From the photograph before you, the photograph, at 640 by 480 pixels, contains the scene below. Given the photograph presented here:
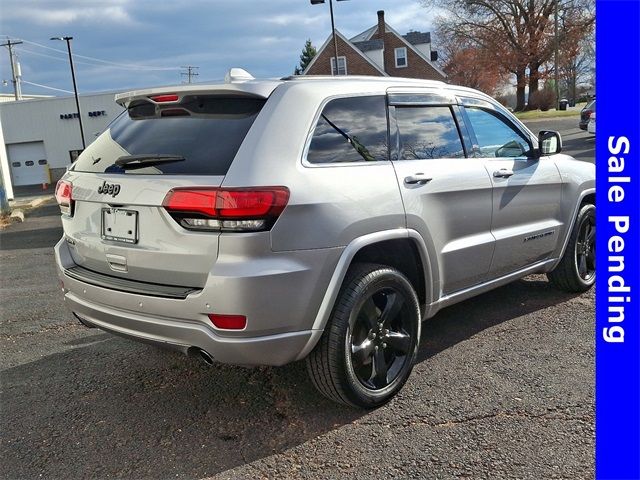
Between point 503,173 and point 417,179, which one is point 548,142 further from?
point 417,179

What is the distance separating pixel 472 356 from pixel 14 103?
38.6m

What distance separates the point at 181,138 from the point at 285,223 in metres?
0.82

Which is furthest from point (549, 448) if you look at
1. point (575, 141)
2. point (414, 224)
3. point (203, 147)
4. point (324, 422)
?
point (575, 141)

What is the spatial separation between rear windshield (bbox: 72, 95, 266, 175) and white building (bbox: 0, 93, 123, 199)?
34.6 m

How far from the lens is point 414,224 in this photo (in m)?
3.36

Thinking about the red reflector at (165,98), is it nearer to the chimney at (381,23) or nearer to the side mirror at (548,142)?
the side mirror at (548,142)

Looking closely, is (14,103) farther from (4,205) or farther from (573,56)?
(573,56)

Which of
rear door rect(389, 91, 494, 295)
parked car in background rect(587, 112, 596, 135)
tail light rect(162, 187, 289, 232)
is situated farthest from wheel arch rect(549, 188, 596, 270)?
parked car in background rect(587, 112, 596, 135)

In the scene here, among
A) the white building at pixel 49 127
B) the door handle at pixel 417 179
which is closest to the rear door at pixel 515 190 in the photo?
the door handle at pixel 417 179

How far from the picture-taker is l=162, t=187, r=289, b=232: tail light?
105 inches

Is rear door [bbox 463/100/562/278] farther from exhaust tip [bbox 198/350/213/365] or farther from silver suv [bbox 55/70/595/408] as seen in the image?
exhaust tip [bbox 198/350/213/365]

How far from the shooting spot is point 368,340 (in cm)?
322

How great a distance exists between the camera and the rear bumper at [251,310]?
8.82 ft

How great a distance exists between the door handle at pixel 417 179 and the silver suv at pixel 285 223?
1cm
